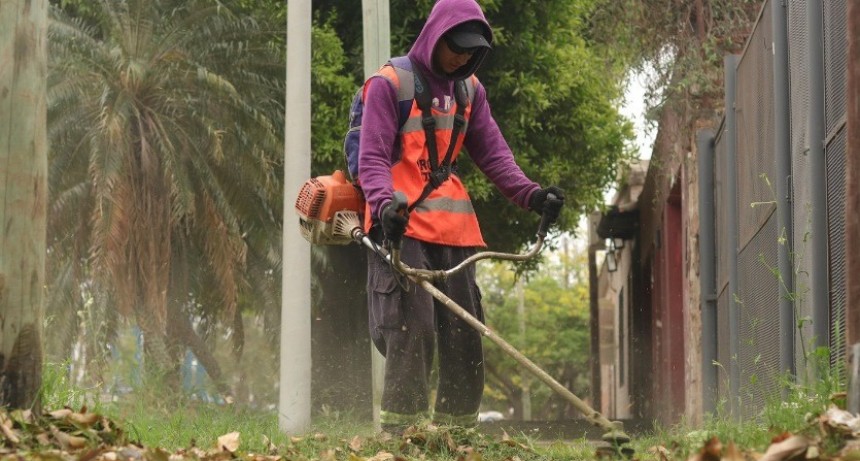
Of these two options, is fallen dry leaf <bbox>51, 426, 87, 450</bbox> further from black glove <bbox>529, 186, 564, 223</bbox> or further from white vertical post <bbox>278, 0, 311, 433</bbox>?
white vertical post <bbox>278, 0, 311, 433</bbox>

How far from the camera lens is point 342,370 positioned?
1969cm

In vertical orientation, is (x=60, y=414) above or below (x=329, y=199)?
below

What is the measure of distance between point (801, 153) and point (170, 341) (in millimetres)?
16343

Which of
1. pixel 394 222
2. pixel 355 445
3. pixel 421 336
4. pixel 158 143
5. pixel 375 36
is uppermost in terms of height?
pixel 375 36

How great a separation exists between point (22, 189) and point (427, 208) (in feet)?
5.83

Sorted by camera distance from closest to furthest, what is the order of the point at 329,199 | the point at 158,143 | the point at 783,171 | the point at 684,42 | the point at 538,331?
the point at 329,199
the point at 783,171
the point at 684,42
the point at 158,143
the point at 538,331

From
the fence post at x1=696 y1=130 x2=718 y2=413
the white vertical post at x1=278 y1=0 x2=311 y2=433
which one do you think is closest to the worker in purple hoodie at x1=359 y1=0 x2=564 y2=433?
the fence post at x1=696 y1=130 x2=718 y2=413

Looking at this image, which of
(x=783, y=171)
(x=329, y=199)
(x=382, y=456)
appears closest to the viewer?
(x=382, y=456)

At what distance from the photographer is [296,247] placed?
12.6m

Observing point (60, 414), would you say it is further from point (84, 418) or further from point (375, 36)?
point (375, 36)

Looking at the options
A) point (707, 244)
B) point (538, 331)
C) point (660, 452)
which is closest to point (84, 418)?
point (660, 452)

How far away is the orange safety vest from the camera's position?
6812mm

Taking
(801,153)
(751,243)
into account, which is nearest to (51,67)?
(751,243)

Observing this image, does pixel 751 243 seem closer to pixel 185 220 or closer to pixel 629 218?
pixel 185 220
